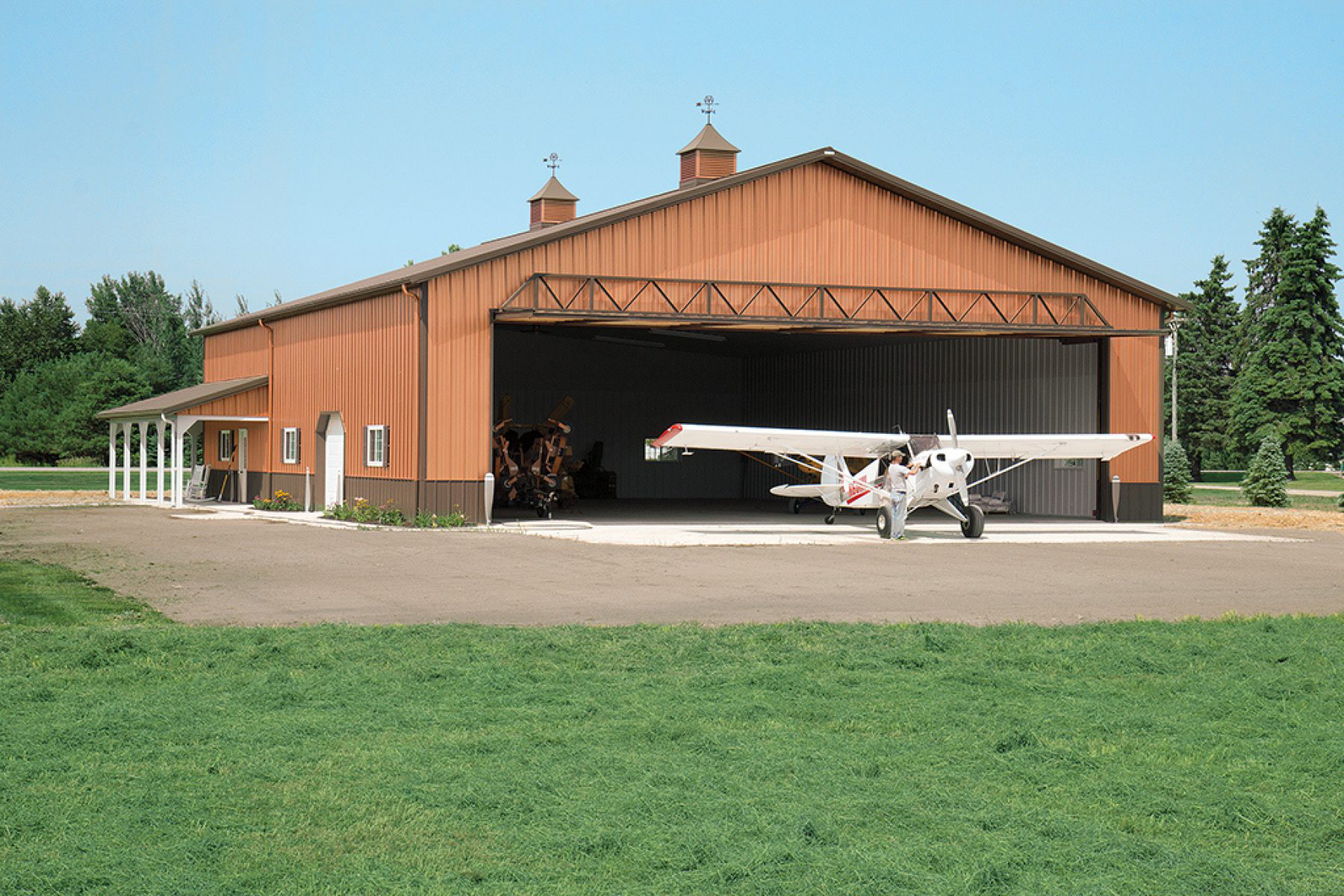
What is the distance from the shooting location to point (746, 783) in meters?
5.55

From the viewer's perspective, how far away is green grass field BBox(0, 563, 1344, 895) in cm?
454

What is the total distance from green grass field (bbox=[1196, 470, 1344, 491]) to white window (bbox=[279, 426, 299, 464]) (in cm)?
3941

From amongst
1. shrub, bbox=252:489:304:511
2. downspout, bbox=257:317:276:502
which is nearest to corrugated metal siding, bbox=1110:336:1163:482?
shrub, bbox=252:489:304:511

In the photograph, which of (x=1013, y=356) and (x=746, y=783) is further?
(x=1013, y=356)

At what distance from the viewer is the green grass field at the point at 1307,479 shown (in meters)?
52.3

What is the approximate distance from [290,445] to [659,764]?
85.8 feet

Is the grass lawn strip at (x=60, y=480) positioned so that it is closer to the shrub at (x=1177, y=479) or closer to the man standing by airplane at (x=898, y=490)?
the man standing by airplane at (x=898, y=490)

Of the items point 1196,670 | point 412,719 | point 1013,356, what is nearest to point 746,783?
point 412,719

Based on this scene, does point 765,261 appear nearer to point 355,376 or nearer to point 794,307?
point 794,307

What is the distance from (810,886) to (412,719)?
2917mm

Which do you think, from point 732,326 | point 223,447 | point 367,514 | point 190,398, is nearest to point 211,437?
point 223,447

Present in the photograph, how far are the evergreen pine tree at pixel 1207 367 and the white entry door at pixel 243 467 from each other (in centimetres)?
4692

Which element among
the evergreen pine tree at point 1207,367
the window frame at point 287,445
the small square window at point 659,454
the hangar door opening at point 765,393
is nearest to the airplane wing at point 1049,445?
the hangar door opening at point 765,393

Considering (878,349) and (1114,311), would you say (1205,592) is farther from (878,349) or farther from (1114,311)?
(878,349)
